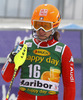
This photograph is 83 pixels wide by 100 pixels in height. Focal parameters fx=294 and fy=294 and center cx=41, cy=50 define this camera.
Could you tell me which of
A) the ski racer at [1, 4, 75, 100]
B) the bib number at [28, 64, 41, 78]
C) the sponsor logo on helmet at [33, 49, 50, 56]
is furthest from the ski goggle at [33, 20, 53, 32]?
the bib number at [28, 64, 41, 78]

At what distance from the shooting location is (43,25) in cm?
207

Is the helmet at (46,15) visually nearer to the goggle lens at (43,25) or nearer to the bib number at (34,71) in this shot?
the goggle lens at (43,25)

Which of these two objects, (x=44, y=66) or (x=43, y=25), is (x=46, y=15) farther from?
(x=44, y=66)

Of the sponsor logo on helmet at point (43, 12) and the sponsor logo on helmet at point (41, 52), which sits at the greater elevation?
the sponsor logo on helmet at point (43, 12)

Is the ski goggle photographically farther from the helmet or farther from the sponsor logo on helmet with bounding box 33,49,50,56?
the sponsor logo on helmet with bounding box 33,49,50,56

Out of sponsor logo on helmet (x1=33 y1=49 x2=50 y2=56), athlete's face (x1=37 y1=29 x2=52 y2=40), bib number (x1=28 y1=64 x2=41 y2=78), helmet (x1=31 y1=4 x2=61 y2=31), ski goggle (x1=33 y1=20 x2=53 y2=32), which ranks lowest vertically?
bib number (x1=28 y1=64 x2=41 y2=78)

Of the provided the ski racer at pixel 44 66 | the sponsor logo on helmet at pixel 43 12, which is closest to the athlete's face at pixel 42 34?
the ski racer at pixel 44 66

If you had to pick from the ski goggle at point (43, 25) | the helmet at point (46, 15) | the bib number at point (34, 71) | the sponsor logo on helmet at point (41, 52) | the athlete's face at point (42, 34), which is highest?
the helmet at point (46, 15)

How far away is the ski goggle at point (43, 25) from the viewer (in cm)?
207

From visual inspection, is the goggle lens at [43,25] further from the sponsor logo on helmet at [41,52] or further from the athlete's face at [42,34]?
the sponsor logo on helmet at [41,52]

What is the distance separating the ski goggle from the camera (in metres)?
2.07

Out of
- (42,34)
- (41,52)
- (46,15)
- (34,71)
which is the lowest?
(34,71)

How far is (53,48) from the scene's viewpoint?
6.96 ft

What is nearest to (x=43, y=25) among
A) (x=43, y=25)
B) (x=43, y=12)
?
(x=43, y=25)
